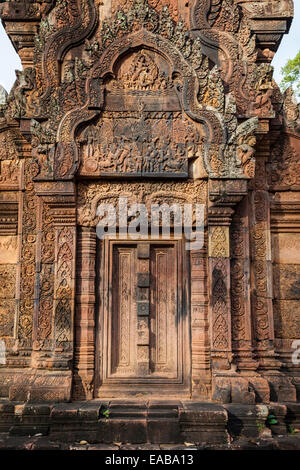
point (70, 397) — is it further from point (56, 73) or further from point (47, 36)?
point (47, 36)

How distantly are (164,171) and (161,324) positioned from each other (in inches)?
87.6

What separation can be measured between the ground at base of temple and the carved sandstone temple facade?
24.9 inches

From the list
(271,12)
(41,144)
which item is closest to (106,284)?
(41,144)

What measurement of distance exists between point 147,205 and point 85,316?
183 cm

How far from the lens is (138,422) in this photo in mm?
5684

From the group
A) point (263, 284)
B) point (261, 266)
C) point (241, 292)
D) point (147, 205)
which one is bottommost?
point (241, 292)

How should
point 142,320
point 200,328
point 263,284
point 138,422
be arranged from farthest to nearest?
1. point 263,284
2. point 142,320
3. point 200,328
4. point 138,422

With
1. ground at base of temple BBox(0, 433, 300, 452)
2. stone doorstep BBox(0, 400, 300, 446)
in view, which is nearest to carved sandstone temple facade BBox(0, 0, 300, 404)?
stone doorstep BBox(0, 400, 300, 446)

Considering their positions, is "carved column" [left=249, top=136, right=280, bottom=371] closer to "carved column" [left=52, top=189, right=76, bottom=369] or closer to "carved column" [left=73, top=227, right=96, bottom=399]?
"carved column" [left=73, top=227, right=96, bottom=399]

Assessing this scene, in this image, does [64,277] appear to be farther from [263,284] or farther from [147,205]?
[263,284]

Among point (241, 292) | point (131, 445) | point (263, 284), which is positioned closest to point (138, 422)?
point (131, 445)

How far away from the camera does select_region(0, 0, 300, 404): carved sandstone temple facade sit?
6.45 meters

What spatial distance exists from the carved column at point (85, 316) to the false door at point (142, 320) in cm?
15

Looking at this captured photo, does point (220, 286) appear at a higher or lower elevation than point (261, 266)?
lower
